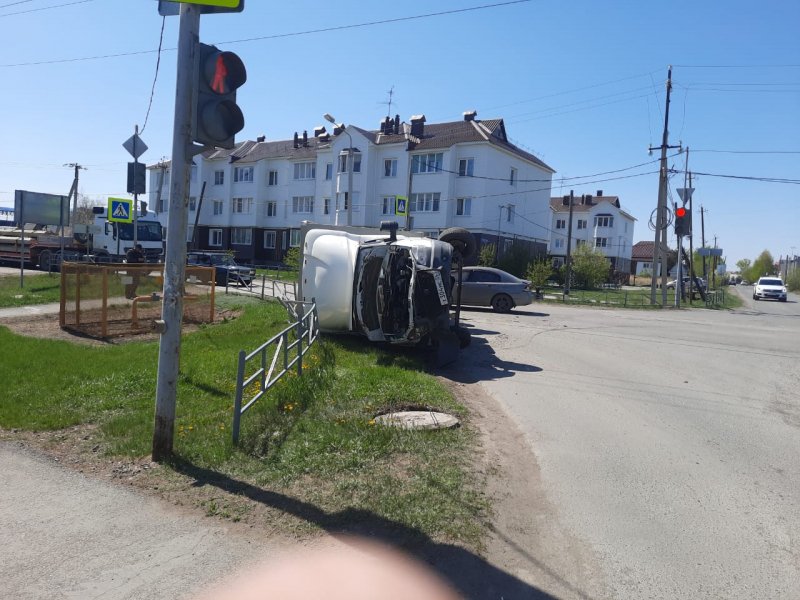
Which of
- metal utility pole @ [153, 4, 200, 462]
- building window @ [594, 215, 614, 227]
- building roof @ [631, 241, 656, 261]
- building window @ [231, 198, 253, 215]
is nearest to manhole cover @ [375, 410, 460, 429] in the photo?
metal utility pole @ [153, 4, 200, 462]

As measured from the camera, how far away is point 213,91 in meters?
5.51

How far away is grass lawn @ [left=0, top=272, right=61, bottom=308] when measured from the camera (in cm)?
1786

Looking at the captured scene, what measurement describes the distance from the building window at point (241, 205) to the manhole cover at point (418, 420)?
174 feet

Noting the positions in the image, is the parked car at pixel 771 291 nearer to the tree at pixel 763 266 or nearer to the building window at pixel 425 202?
the building window at pixel 425 202

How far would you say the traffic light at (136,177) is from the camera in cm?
1784

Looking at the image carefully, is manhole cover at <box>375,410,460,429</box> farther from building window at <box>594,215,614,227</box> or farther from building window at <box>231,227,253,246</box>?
building window at <box>594,215,614,227</box>

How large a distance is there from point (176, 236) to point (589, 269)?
143ft

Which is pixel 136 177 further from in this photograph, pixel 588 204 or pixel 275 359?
pixel 588 204

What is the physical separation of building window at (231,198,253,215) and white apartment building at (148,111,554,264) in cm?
9

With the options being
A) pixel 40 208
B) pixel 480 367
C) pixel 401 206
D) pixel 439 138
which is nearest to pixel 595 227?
pixel 439 138

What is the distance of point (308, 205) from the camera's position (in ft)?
176

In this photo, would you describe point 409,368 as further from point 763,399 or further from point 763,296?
point 763,296

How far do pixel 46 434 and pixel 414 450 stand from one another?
391 cm

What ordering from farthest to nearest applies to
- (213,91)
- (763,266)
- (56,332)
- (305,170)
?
(763,266)
(305,170)
(56,332)
(213,91)
